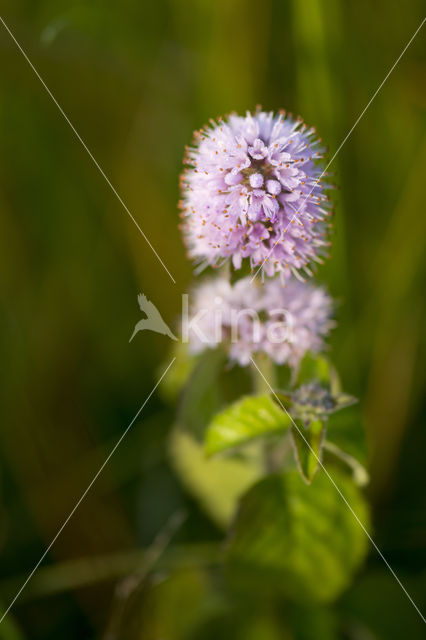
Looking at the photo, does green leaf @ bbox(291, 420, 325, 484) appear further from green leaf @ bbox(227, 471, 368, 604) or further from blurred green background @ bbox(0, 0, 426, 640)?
blurred green background @ bbox(0, 0, 426, 640)

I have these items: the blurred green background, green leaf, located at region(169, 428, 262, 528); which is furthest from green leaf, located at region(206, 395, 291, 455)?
the blurred green background

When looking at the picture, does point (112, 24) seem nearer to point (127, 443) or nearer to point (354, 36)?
point (354, 36)

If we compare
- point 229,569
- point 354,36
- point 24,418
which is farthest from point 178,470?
point 354,36

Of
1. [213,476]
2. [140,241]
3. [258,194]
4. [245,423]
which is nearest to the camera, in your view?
[258,194]

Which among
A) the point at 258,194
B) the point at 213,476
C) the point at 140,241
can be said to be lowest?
the point at 213,476
